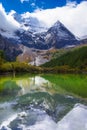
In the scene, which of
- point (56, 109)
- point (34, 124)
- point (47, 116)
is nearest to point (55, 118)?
point (47, 116)

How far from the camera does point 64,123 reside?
2305cm

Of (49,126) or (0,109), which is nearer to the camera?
(49,126)

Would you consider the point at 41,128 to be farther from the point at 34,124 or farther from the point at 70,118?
the point at 70,118

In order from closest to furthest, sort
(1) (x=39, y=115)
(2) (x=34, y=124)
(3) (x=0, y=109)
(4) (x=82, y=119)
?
(2) (x=34, y=124) → (4) (x=82, y=119) → (1) (x=39, y=115) → (3) (x=0, y=109)

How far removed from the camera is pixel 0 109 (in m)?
30.0

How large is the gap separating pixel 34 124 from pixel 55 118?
9.86 feet

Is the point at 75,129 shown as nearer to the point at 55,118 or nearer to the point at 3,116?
the point at 55,118

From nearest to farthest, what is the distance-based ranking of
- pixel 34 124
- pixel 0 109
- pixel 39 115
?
pixel 34 124 < pixel 39 115 < pixel 0 109

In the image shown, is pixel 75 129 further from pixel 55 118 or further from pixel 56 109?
pixel 56 109

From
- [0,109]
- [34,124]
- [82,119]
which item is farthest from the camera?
[0,109]

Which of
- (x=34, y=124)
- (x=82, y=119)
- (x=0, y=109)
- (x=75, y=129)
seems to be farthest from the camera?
(x=0, y=109)

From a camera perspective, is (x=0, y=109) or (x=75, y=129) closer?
(x=75, y=129)

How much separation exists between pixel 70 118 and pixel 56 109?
521 cm

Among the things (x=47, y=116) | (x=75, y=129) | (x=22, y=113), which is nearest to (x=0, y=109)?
(x=22, y=113)
